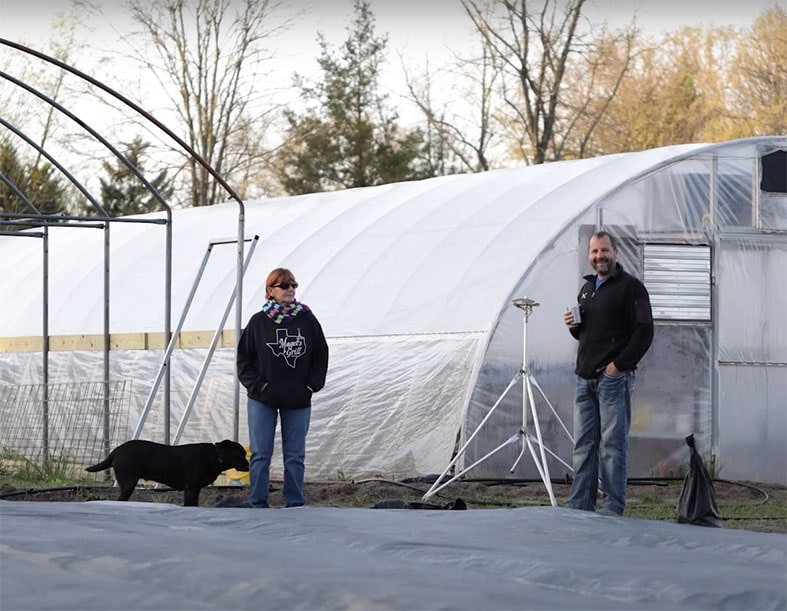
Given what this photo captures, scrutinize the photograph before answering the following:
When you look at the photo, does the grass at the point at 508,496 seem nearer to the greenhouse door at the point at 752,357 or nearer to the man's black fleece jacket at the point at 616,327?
the greenhouse door at the point at 752,357

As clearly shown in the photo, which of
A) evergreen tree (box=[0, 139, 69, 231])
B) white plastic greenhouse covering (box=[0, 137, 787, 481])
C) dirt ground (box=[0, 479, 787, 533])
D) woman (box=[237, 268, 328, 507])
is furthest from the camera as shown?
evergreen tree (box=[0, 139, 69, 231])

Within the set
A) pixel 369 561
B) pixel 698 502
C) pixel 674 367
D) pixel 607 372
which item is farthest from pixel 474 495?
pixel 369 561

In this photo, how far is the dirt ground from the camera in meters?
10.2

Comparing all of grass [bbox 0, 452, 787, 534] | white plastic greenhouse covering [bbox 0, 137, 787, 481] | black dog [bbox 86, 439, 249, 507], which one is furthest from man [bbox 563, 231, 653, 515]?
white plastic greenhouse covering [bbox 0, 137, 787, 481]

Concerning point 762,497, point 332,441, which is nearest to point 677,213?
point 762,497

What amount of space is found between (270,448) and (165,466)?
42.5 inches

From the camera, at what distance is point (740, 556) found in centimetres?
539

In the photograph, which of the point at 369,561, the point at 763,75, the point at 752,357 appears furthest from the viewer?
the point at 763,75

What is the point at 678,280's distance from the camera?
13.0 meters

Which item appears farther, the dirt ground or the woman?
the dirt ground

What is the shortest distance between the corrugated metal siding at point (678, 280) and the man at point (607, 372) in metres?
4.50

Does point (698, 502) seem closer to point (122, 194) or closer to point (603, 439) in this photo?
point (603, 439)

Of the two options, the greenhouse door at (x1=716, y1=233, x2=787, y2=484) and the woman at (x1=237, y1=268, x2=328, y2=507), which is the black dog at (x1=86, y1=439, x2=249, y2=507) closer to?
the woman at (x1=237, y1=268, x2=328, y2=507)

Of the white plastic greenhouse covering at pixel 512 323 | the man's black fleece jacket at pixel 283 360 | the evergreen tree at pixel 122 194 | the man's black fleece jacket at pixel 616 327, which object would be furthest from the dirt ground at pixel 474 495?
the evergreen tree at pixel 122 194
